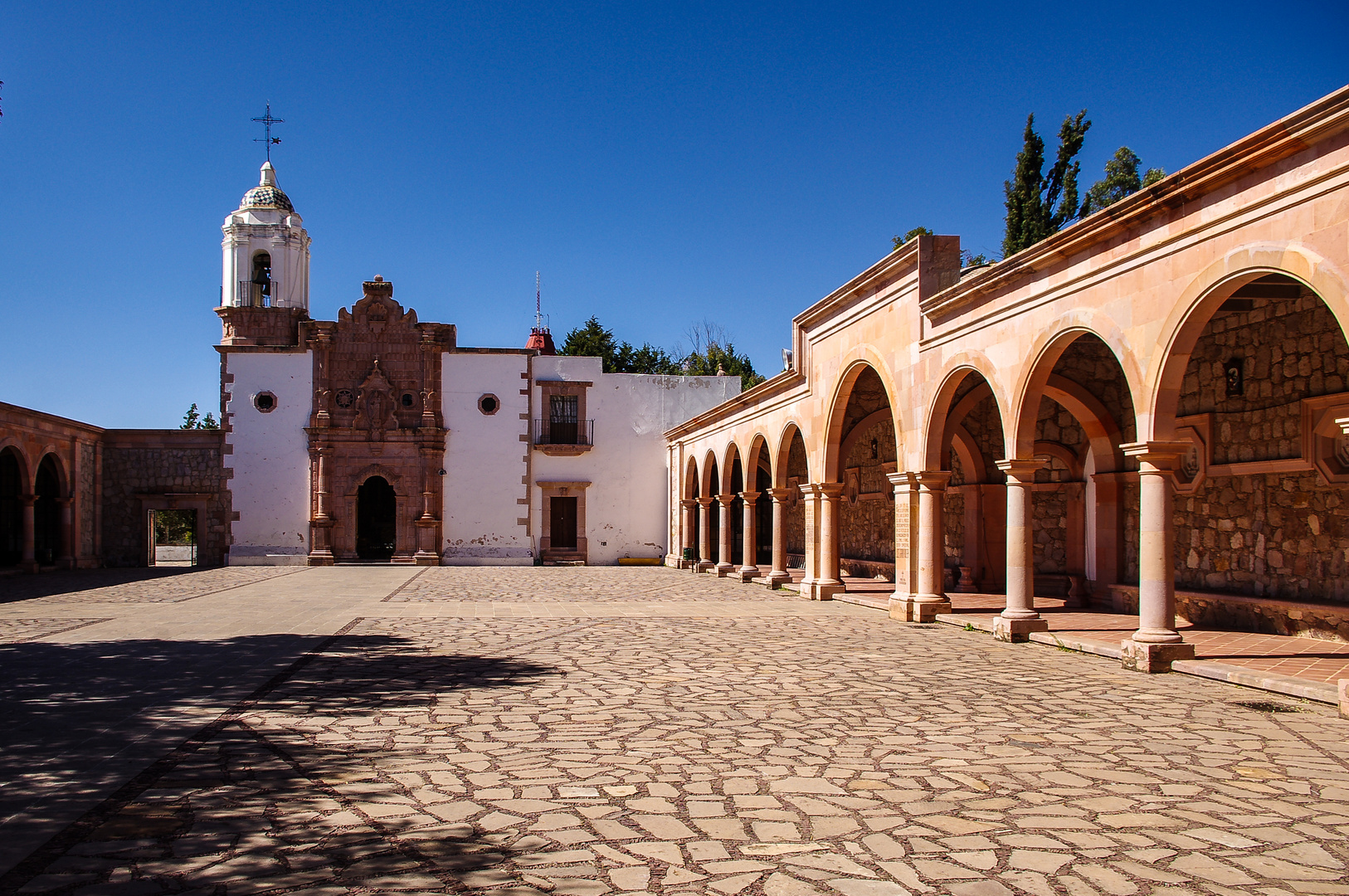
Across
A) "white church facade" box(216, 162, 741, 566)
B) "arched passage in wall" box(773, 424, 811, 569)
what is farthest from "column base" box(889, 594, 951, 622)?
"white church facade" box(216, 162, 741, 566)

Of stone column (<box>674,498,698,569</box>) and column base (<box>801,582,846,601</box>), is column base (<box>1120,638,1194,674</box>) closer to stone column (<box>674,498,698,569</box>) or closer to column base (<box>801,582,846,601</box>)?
column base (<box>801,582,846,601</box>)

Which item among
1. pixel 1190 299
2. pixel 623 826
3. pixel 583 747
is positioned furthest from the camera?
pixel 1190 299

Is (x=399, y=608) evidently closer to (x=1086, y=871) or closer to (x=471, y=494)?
(x=1086, y=871)

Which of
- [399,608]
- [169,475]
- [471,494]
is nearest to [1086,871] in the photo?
[399,608]

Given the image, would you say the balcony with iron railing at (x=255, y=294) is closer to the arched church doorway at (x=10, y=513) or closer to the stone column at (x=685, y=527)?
the arched church doorway at (x=10, y=513)

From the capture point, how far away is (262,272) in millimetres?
30875

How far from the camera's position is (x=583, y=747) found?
5473mm

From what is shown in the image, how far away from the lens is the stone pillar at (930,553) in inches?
484

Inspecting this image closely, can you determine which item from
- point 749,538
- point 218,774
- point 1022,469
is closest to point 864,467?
point 749,538

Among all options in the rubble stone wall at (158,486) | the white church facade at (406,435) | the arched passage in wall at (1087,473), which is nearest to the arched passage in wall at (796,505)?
the white church facade at (406,435)

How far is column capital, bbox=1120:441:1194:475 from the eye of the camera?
8.12 m

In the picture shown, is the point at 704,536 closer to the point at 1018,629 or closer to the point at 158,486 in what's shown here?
the point at 1018,629

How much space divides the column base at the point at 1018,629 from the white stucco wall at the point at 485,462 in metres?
21.1

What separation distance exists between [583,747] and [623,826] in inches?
55.6
